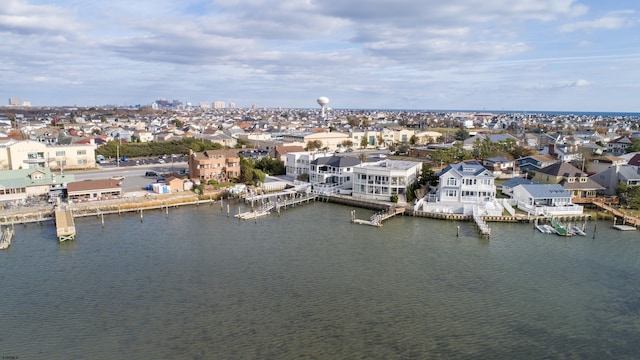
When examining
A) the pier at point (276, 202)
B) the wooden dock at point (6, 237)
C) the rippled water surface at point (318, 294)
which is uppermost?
the pier at point (276, 202)

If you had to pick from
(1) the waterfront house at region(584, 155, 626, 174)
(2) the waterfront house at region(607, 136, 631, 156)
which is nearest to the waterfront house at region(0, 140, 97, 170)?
(1) the waterfront house at region(584, 155, 626, 174)

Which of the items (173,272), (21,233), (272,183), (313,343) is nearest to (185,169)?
(272,183)

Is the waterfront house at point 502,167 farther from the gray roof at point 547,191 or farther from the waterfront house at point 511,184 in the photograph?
the gray roof at point 547,191

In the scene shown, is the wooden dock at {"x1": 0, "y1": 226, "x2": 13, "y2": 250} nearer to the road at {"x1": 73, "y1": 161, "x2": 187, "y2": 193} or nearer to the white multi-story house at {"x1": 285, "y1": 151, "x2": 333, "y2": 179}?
the road at {"x1": 73, "y1": 161, "x2": 187, "y2": 193}

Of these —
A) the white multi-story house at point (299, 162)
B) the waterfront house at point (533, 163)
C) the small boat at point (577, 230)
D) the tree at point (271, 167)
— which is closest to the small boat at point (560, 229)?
the small boat at point (577, 230)

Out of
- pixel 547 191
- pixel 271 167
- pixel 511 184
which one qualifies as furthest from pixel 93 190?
pixel 547 191

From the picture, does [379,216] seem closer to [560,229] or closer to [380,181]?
[380,181]

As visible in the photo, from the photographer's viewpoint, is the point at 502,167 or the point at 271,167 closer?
the point at 502,167
